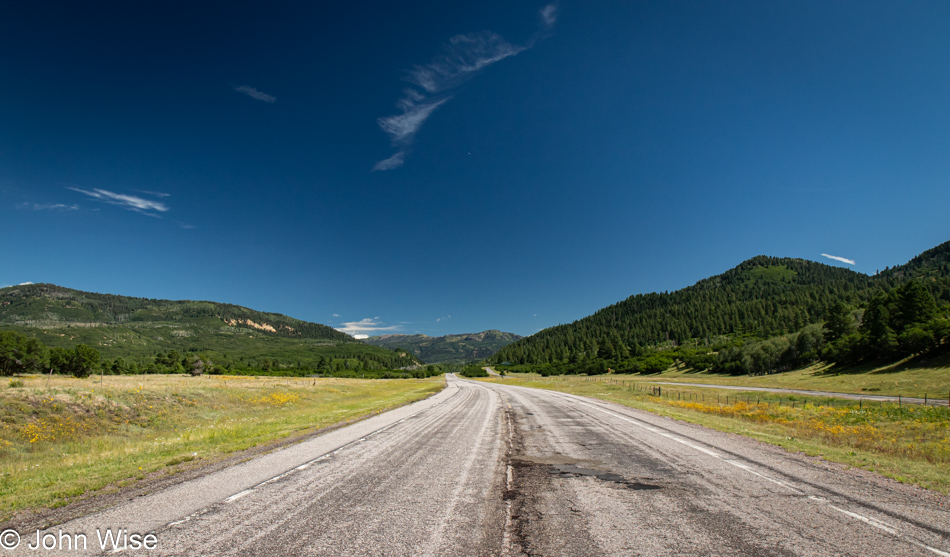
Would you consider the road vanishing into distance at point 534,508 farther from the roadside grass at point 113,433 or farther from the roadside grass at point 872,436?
the roadside grass at point 113,433

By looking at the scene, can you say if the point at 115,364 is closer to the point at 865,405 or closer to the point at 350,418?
the point at 350,418

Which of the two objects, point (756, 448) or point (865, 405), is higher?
point (756, 448)

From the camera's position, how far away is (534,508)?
6.50m

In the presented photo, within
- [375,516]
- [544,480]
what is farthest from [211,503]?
[544,480]

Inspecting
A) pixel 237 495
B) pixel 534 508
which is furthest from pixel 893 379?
pixel 237 495

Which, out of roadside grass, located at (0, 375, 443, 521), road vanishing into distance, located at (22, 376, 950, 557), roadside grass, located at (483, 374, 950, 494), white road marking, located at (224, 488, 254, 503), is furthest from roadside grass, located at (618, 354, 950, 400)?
roadside grass, located at (0, 375, 443, 521)

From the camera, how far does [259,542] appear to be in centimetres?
503

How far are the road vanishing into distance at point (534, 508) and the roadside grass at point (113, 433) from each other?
2.74 metres

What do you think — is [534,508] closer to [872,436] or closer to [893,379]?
[872,436]

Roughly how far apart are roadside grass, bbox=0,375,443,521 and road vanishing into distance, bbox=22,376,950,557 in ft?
8.98

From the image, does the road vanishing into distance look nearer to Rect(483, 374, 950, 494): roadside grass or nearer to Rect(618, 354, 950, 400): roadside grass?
Rect(483, 374, 950, 494): roadside grass

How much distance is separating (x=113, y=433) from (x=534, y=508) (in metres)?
24.2

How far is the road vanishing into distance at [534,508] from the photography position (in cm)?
496

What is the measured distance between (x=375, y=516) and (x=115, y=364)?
413ft
